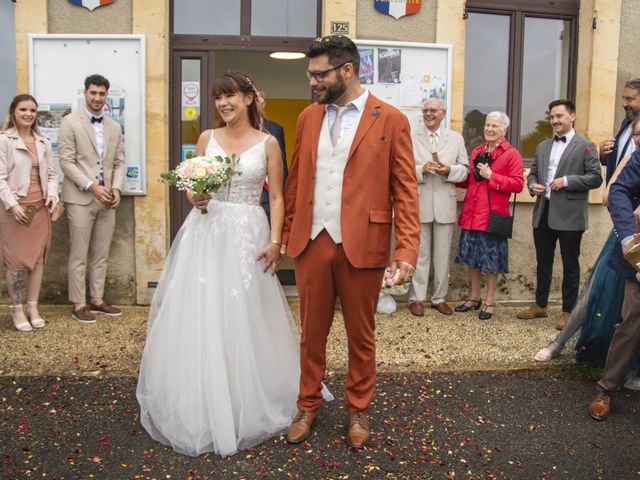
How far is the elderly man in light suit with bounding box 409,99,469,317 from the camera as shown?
6918 millimetres

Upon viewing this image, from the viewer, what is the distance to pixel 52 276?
23.5ft

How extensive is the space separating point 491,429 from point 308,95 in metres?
9.07

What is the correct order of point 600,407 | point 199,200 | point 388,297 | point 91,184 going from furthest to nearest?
point 388,297, point 91,184, point 600,407, point 199,200

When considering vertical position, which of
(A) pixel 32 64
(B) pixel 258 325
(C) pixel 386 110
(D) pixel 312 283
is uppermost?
(A) pixel 32 64

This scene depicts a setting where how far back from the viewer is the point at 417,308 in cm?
695

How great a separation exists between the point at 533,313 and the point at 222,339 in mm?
4070

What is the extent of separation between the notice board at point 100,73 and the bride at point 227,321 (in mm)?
2963

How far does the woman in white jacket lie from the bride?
2.65 metres

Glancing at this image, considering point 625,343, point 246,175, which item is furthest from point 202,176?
point 625,343

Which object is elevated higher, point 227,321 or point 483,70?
point 483,70

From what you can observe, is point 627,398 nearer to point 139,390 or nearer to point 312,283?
point 312,283

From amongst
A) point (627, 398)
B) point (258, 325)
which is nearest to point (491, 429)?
point (627, 398)

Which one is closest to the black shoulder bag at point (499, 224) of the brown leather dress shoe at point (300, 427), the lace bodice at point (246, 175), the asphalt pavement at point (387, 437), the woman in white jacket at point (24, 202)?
the asphalt pavement at point (387, 437)

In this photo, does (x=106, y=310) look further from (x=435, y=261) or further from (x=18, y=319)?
(x=435, y=261)
